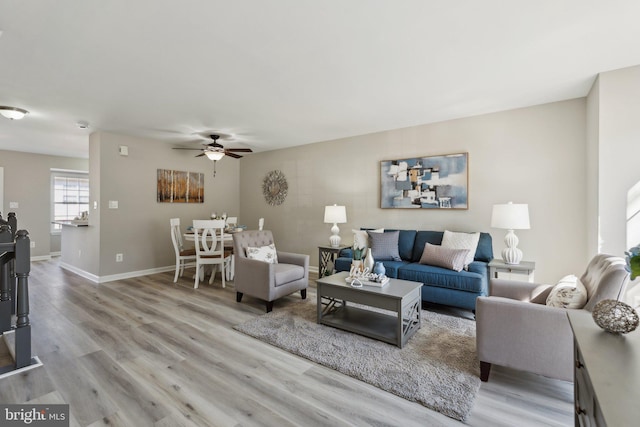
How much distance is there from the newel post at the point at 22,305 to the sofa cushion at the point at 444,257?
3826 mm

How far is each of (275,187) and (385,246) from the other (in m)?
3.00

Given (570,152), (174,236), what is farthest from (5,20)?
(570,152)

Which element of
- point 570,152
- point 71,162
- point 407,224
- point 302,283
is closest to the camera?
point 570,152

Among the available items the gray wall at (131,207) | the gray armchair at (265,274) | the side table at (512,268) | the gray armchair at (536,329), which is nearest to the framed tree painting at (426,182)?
the side table at (512,268)

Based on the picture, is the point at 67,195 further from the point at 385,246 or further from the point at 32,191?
the point at 385,246

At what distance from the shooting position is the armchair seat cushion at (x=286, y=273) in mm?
3506

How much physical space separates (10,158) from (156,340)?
6778 millimetres

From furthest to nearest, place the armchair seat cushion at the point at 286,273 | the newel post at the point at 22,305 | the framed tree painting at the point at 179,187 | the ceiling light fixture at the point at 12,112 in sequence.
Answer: the framed tree painting at the point at 179,187
the ceiling light fixture at the point at 12,112
the armchair seat cushion at the point at 286,273
the newel post at the point at 22,305

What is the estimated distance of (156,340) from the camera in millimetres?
2701

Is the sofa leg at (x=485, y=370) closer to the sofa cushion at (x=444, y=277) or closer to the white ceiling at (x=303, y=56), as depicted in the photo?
the sofa cushion at (x=444, y=277)

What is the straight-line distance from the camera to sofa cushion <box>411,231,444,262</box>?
4.05 metres

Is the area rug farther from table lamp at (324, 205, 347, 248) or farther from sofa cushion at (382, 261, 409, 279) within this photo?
table lamp at (324, 205, 347, 248)

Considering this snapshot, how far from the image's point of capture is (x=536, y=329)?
6.20 feet

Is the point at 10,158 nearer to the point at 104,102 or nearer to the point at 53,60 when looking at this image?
the point at 104,102
